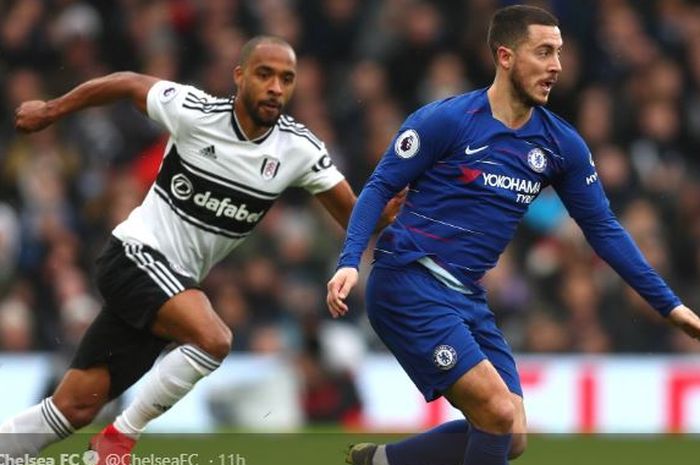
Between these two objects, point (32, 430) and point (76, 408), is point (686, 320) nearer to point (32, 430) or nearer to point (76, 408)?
point (76, 408)

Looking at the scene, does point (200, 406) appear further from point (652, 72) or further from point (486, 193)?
point (486, 193)

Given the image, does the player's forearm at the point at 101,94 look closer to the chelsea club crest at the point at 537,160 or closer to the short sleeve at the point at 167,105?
the short sleeve at the point at 167,105

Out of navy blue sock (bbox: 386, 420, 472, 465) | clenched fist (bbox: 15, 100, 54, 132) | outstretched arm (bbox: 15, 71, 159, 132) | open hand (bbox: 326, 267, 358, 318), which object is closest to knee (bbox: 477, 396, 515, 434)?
navy blue sock (bbox: 386, 420, 472, 465)

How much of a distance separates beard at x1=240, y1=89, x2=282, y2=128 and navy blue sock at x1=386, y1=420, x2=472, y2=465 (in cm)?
162

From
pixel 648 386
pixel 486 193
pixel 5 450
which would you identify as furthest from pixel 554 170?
pixel 648 386

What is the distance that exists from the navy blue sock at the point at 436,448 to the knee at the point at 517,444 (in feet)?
0.73

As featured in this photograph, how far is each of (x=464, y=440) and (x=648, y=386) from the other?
19.4ft

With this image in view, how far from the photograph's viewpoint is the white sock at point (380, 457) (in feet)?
26.3

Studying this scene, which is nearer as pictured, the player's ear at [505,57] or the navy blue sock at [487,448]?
the navy blue sock at [487,448]

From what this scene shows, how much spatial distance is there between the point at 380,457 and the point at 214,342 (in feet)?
3.34

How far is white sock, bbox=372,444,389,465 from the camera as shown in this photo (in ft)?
26.3

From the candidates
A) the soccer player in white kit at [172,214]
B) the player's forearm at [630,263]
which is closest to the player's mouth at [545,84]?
the player's forearm at [630,263]

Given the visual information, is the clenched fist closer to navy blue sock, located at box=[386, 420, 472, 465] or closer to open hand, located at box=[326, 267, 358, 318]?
open hand, located at box=[326, 267, 358, 318]

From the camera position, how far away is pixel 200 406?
13289 millimetres
